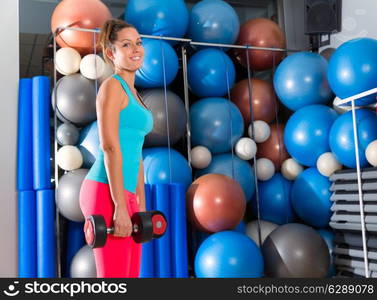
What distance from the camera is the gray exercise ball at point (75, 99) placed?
3.47m

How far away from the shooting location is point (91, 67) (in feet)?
11.6

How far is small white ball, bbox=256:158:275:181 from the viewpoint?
13.2 ft

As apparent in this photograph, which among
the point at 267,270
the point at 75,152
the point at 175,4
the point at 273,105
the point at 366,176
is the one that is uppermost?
the point at 175,4

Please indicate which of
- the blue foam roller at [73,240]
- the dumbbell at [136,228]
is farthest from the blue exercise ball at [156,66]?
the dumbbell at [136,228]

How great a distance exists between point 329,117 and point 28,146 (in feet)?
6.61

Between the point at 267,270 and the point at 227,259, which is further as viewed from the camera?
the point at 267,270

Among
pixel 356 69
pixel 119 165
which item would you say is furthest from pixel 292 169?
pixel 119 165

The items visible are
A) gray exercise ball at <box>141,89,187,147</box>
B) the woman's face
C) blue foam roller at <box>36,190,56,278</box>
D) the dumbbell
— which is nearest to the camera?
the dumbbell

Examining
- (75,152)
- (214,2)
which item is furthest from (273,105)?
(75,152)

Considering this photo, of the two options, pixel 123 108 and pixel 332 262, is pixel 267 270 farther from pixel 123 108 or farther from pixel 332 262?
pixel 123 108

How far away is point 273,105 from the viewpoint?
4230 mm

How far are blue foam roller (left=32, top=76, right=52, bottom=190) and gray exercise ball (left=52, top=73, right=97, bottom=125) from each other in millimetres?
73

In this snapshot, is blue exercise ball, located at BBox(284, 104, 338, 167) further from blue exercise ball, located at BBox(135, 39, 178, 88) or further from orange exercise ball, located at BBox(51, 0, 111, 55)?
orange exercise ball, located at BBox(51, 0, 111, 55)

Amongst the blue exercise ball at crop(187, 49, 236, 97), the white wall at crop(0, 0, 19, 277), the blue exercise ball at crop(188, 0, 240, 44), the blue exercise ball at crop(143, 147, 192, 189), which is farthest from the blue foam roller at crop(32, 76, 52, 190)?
the blue exercise ball at crop(188, 0, 240, 44)
